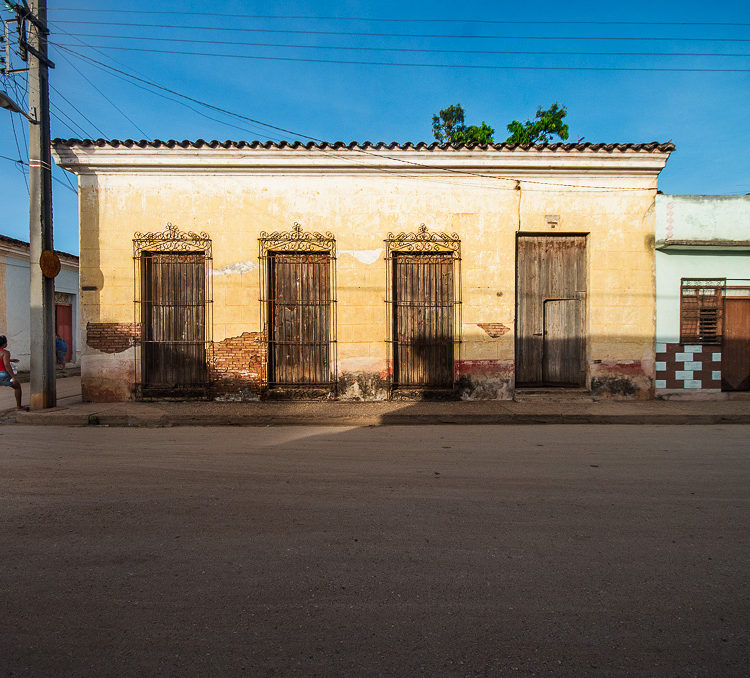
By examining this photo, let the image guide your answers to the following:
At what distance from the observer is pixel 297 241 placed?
923 cm

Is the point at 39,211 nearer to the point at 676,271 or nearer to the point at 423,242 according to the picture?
the point at 423,242

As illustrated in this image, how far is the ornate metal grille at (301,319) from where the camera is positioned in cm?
933

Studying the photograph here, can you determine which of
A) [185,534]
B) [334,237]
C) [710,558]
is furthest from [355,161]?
[710,558]

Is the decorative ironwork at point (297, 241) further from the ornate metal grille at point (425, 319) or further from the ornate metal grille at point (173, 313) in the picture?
the ornate metal grille at point (425, 319)

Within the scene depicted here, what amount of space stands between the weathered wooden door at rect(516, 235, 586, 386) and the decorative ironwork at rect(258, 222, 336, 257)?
3587 mm

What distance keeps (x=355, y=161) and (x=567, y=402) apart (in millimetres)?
5755

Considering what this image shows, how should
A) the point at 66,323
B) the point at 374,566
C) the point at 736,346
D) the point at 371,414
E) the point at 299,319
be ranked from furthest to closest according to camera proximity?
the point at 66,323 < the point at 736,346 < the point at 299,319 < the point at 371,414 < the point at 374,566

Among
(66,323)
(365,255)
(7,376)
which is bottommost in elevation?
(7,376)

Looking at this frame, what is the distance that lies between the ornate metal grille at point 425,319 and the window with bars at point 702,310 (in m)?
4.24

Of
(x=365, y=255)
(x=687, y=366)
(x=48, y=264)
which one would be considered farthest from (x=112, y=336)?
(x=687, y=366)

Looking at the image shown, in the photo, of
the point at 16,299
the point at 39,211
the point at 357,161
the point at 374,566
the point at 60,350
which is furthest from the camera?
the point at 60,350

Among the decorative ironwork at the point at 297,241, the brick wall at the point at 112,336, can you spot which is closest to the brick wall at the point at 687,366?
the decorative ironwork at the point at 297,241

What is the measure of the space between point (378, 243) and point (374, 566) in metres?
7.05

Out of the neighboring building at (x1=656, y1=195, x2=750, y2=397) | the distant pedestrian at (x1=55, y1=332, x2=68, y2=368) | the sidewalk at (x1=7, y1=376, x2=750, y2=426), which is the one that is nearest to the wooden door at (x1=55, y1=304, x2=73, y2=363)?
→ the distant pedestrian at (x1=55, y1=332, x2=68, y2=368)
